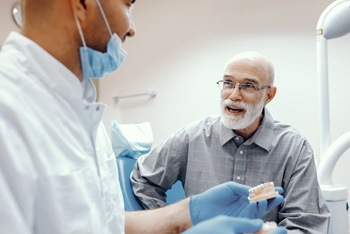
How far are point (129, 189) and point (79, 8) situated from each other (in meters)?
1.18

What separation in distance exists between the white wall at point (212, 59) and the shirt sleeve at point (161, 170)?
49.4 inches

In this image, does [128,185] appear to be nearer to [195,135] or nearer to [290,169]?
[195,135]

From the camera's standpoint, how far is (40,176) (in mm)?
659

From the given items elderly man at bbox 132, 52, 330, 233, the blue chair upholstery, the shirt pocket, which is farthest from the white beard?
the shirt pocket

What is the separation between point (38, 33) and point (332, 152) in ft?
4.70

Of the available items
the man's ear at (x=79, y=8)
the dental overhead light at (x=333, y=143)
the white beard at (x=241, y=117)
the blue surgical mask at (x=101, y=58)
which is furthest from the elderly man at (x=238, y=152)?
the man's ear at (x=79, y=8)

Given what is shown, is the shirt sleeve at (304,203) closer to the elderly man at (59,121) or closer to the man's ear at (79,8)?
the elderly man at (59,121)

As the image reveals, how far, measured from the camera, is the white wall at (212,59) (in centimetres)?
261

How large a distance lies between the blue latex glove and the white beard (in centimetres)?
51

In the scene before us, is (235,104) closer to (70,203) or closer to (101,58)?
(101,58)

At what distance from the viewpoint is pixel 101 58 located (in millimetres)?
829

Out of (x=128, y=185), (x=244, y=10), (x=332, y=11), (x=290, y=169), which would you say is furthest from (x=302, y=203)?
(x=244, y=10)

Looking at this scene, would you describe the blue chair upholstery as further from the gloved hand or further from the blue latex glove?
the gloved hand

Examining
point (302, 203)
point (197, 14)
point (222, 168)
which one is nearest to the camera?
point (302, 203)
